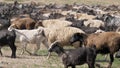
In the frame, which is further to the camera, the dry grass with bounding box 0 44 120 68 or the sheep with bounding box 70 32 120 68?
the sheep with bounding box 70 32 120 68

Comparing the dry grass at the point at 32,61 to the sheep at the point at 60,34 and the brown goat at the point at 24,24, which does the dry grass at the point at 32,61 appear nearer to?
the sheep at the point at 60,34

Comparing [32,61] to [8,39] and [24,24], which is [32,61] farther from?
[24,24]

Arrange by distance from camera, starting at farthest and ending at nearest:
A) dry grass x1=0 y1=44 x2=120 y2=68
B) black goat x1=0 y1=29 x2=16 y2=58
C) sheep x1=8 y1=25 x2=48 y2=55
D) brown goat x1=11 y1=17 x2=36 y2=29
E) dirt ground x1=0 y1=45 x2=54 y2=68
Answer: brown goat x1=11 y1=17 x2=36 y2=29
sheep x1=8 y1=25 x2=48 y2=55
black goat x1=0 y1=29 x2=16 y2=58
dry grass x1=0 y1=44 x2=120 y2=68
dirt ground x1=0 y1=45 x2=54 y2=68

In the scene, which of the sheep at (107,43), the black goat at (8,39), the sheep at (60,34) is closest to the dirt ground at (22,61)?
the black goat at (8,39)

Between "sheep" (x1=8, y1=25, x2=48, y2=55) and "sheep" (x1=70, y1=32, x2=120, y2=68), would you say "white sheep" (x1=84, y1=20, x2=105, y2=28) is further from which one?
"sheep" (x1=70, y1=32, x2=120, y2=68)

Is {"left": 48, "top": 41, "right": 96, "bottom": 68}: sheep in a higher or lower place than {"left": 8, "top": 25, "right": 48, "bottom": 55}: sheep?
higher

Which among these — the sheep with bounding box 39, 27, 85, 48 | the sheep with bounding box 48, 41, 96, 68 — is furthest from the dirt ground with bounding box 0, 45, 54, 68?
the sheep with bounding box 48, 41, 96, 68

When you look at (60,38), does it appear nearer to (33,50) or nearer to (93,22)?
(33,50)

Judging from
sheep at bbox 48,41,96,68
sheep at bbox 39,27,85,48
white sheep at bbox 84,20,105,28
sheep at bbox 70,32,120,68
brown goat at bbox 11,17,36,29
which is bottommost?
white sheep at bbox 84,20,105,28

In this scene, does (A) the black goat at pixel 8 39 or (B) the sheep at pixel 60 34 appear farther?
(B) the sheep at pixel 60 34

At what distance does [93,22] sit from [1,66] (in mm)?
14966

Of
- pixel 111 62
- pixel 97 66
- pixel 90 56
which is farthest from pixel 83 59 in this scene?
→ pixel 111 62

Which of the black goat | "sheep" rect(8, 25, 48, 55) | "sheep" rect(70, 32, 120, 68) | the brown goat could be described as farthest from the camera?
the brown goat

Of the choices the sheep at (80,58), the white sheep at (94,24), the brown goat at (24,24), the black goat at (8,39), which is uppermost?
the sheep at (80,58)
